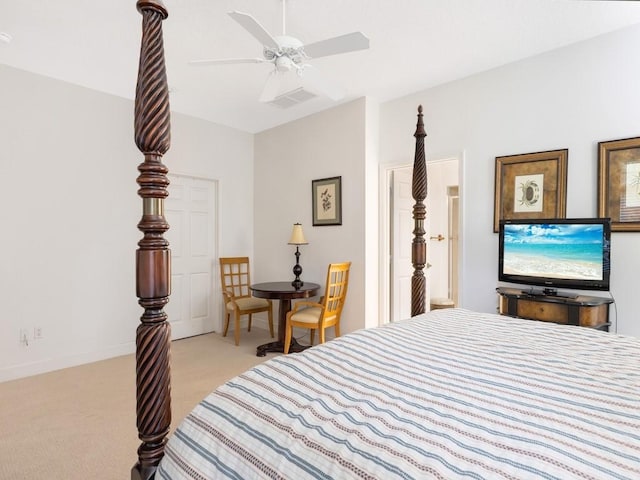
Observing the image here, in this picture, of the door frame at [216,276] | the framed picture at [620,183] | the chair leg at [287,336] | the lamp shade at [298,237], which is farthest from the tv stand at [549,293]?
the door frame at [216,276]

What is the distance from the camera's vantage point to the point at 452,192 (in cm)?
586

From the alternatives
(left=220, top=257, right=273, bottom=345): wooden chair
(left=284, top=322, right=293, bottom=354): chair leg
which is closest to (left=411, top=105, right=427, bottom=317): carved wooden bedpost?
(left=284, top=322, right=293, bottom=354): chair leg

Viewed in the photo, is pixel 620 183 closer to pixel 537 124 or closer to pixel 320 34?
pixel 537 124

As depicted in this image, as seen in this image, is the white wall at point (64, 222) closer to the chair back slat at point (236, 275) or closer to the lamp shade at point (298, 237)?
the chair back slat at point (236, 275)

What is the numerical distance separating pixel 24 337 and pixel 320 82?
3372 millimetres

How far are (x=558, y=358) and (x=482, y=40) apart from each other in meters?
2.49

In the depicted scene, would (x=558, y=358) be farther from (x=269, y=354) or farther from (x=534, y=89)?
(x=269, y=354)

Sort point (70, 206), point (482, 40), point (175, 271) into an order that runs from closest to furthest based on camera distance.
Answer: point (482, 40)
point (70, 206)
point (175, 271)

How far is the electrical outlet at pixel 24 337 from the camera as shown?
319 cm

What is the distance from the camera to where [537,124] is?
295 centimetres

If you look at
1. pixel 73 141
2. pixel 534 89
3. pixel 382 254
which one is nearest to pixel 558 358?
pixel 534 89

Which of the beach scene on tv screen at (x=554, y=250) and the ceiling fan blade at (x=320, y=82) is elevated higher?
the ceiling fan blade at (x=320, y=82)

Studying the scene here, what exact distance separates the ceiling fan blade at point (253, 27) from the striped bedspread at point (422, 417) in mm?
1620

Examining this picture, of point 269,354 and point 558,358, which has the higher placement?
point 558,358
